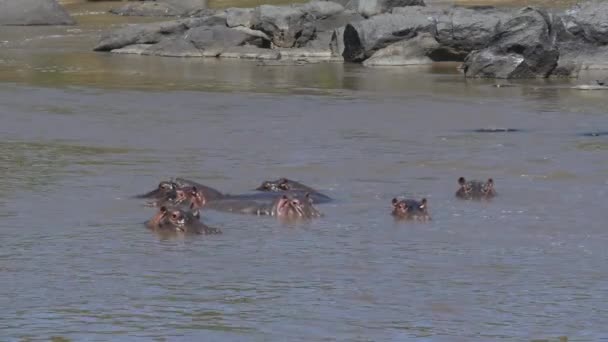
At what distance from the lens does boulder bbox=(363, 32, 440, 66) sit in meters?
24.7

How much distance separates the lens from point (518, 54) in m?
22.1

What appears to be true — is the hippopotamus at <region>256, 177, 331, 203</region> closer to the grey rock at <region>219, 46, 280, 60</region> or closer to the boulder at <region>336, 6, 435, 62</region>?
the boulder at <region>336, 6, 435, 62</region>

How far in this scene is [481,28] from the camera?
24203 millimetres

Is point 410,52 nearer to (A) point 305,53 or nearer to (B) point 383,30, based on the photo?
(B) point 383,30

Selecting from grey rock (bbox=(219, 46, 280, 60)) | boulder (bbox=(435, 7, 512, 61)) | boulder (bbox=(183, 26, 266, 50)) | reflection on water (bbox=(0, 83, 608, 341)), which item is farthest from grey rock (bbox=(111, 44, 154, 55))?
reflection on water (bbox=(0, 83, 608, 341))

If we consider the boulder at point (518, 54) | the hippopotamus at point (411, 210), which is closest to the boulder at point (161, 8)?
the boulder at point (518, 54)

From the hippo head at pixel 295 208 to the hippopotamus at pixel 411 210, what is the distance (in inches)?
22.4

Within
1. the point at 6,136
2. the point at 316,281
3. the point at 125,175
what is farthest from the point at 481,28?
the point at 316,281

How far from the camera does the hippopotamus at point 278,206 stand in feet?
32.3

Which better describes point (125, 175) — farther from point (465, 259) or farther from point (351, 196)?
point (465, 259)

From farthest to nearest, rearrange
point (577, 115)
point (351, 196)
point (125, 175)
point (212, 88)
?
point (212, 88)
point (577, 115)
point (125, 175)
point (351, 196)

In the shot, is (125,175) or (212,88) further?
(212,88)

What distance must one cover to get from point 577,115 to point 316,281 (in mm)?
9821

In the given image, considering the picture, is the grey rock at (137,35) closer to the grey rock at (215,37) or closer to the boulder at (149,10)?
the grey rock at (215,37)
